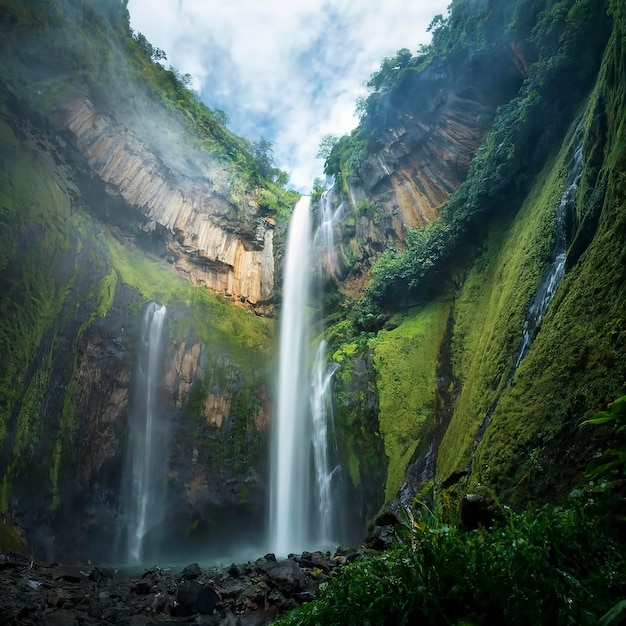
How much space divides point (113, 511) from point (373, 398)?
9068 millimetres

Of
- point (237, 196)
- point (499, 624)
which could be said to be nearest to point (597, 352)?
point (499, 624)

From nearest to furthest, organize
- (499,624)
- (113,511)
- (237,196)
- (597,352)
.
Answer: (499,624) → (597,352) → (113,511) → (237,196)

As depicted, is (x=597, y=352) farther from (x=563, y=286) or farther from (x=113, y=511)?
(x=113, y=511)

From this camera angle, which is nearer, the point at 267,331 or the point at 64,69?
the point at 64,69

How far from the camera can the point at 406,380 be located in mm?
12586

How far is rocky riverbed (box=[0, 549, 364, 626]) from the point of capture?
5.73 metres

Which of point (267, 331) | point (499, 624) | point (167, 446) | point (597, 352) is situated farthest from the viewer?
point (267, 331)

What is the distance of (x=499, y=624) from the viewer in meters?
2.14

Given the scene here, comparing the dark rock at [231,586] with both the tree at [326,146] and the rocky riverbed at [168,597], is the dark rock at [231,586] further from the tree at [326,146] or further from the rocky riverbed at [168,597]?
the tree at [326,146]

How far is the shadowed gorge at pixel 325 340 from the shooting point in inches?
162

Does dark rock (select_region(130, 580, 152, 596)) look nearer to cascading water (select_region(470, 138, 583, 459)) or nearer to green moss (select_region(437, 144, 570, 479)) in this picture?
green moss (select_region(437, 144, 570, 479))

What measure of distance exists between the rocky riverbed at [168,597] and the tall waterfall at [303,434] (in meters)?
5.14

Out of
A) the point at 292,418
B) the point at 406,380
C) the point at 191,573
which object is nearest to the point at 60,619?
the point at 191,573

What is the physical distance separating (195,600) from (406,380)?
8.16m
